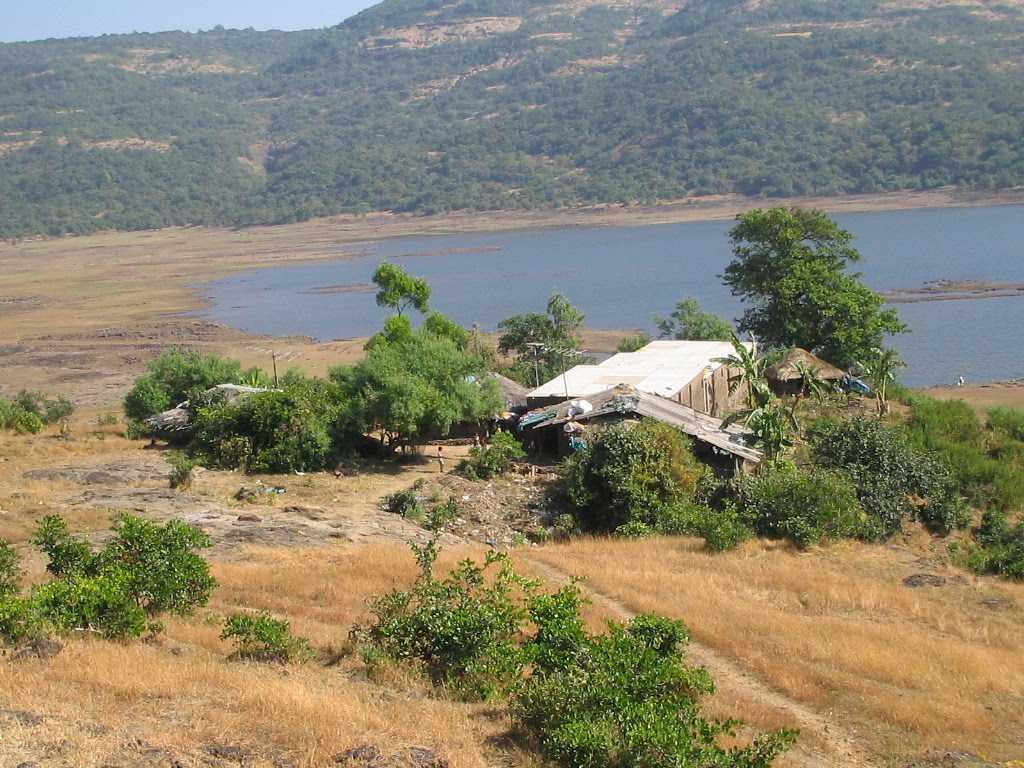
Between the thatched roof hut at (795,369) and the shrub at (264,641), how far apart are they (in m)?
22.3

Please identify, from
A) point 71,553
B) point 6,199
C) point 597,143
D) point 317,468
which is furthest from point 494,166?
point 71,553

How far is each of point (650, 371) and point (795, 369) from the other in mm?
4814

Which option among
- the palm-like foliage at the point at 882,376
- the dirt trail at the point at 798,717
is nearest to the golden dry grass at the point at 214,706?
the dirt trail at the point at 798,717

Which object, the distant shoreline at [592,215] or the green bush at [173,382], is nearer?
the green bush at [173,382]

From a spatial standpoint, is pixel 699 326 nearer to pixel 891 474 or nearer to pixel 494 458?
pixel 891 474

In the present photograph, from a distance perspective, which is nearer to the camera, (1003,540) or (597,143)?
(1003,540)

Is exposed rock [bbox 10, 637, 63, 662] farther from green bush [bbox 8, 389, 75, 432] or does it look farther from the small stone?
green bush [bbox 8, 389, 75, 432]

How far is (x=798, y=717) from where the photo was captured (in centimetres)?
1123

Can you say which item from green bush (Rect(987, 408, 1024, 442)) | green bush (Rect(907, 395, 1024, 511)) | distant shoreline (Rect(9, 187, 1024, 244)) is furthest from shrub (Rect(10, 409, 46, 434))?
distant shoreline (Rect(9, 187, 1024, 244))

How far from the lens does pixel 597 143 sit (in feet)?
564

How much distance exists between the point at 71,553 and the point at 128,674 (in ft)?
12.5

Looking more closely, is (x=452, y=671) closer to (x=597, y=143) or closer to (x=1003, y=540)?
(x=1003, y=540)

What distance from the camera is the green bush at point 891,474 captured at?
75.6 feet

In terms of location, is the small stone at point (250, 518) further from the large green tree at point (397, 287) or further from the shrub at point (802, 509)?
the large green tree at point (397, 287)
